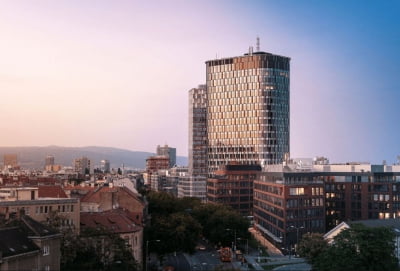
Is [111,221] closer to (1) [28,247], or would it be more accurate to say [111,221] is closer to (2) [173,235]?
(2) [173,235]

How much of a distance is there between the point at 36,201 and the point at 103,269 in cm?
2397

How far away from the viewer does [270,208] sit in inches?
6983

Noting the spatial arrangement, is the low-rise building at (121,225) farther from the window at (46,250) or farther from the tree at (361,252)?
the tree at (361,252)

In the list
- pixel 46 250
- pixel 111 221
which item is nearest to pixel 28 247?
pixel 46 250

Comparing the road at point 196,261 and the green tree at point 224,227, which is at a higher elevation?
the green tree at point 224,227

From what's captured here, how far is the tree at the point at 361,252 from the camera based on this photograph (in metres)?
91.9

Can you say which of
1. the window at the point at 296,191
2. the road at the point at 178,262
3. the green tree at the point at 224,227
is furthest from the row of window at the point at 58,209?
the window at the point at 296,191

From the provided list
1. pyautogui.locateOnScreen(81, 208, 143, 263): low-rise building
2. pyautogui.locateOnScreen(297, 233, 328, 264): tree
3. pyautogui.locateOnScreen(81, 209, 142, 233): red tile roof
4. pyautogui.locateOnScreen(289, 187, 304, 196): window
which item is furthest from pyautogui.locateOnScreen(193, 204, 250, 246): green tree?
pyautogui.locateOnScreen(297, 233, 328, 264): tree

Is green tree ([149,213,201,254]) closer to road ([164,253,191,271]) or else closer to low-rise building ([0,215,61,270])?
road ([164,253,191,271])

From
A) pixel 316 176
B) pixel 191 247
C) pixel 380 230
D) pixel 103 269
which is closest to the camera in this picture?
pixel 103 269

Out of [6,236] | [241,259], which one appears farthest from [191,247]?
[6,236]

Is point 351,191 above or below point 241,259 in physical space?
above

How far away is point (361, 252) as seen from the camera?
307ft

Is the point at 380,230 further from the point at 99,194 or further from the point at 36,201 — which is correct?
the point at 99,194
